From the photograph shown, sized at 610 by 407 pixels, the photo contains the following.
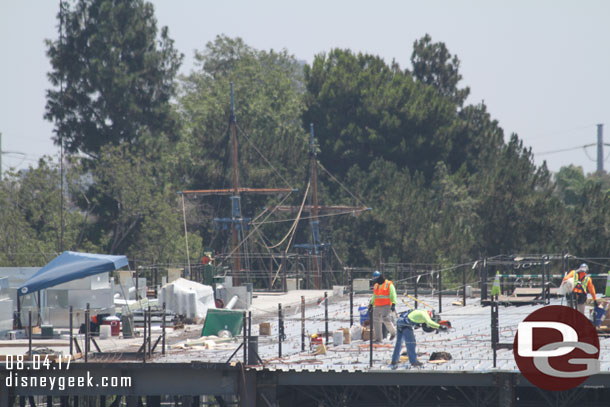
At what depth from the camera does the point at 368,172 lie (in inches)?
2891

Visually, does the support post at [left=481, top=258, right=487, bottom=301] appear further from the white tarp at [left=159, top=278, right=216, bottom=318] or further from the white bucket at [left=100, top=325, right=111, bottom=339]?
the white bucket at [left=100, top=325, right=111, bottom=339]

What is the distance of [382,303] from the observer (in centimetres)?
2623

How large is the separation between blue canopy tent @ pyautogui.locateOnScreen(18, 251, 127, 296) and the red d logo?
12.5 m

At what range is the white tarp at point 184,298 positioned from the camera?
32.5 m

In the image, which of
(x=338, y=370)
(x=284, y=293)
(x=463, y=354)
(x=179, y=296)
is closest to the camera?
(x=338, y=370)

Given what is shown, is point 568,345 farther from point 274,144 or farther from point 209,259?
point 274,144

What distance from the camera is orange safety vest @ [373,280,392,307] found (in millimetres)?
26062

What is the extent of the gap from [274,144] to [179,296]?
134 ft

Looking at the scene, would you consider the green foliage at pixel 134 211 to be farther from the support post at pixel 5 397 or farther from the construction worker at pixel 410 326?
the construction worker at pixel 410 326

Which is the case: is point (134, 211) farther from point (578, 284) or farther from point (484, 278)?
point (578, 284)

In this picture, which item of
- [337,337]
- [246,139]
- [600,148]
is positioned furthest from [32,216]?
[600,148]

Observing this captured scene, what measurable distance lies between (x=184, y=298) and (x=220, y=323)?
476 cm

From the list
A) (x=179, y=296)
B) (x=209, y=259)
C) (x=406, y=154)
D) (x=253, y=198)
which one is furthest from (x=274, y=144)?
(x=179, y=296)

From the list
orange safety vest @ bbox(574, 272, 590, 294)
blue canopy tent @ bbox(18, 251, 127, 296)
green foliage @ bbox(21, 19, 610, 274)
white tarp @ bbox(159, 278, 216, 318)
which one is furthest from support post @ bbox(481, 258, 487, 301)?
green foliage @ bbox(21, 19, 610, 274)
